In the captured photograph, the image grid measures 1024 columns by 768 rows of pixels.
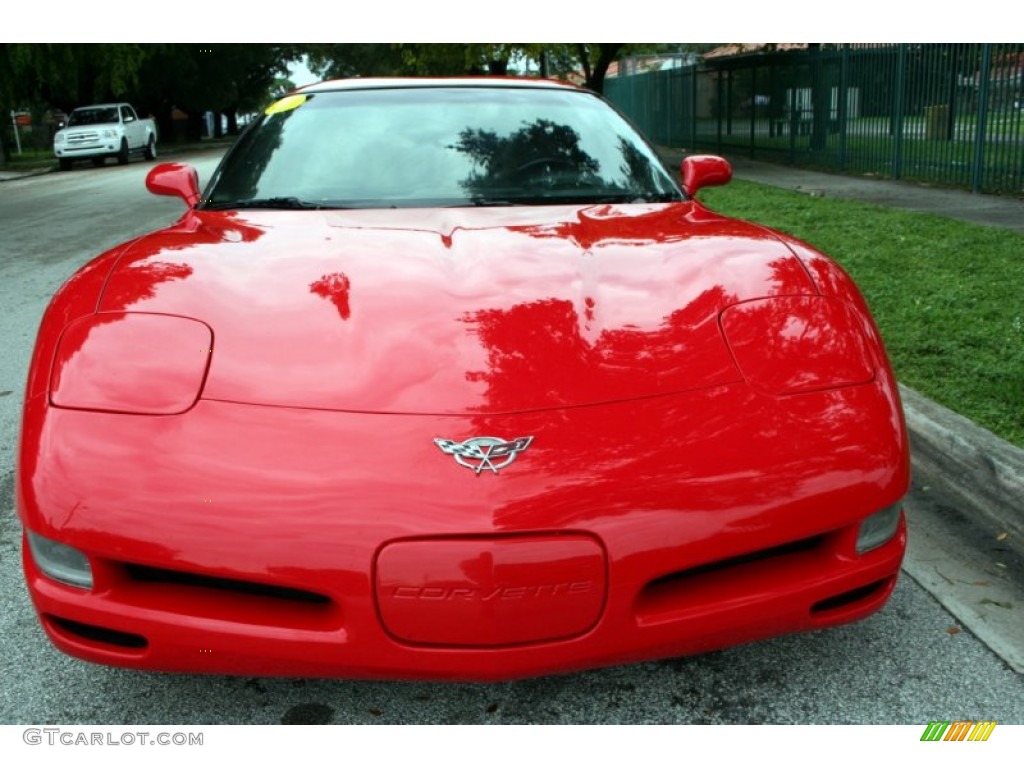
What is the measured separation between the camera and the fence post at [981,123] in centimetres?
1036

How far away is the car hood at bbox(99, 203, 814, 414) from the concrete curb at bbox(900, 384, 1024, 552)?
3.65ft

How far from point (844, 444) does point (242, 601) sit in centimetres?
119

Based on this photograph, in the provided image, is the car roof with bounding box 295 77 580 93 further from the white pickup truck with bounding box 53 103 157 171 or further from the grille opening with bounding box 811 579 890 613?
the white pickup truck with bounding box 53 103 157 171

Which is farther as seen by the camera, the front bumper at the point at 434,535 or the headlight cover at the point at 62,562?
the headlight cover at the point at 62,562

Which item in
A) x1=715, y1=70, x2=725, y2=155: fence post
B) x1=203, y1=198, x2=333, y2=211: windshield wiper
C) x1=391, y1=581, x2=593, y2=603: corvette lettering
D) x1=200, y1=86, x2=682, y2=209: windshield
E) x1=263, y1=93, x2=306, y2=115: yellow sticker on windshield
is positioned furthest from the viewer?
x1=715, y1=70, x2=725, y2=155: fence post

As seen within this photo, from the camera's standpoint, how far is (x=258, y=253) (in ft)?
8.09

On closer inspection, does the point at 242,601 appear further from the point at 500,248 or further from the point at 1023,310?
the point at 1023,310

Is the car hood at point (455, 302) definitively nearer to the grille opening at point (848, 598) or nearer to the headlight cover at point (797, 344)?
the headlight cover at point (797, 344)

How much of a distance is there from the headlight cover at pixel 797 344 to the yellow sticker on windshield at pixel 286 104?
197 cm

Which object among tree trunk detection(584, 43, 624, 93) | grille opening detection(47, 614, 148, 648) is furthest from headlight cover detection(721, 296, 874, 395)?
tree trunk detection(584, 43, 624, 93)

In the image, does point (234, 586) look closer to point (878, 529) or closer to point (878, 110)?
point (878, 529)

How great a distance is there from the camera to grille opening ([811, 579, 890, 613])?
1.96 meters

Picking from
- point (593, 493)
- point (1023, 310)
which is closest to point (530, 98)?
point (593, 493)

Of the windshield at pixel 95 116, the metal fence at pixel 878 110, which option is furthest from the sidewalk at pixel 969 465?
the windshield at pixel 95 116
